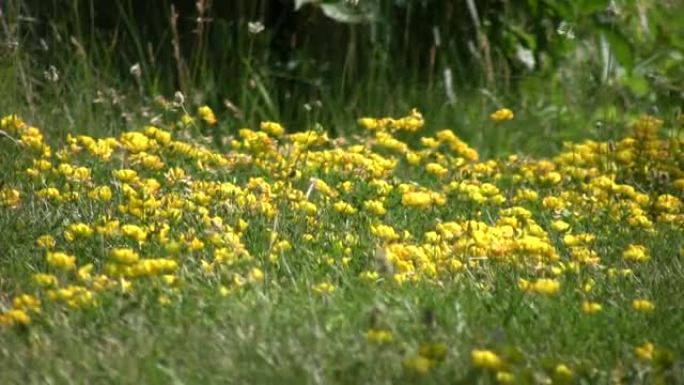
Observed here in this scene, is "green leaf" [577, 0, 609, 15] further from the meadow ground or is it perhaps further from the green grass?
the meadow ground

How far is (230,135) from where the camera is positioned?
6148 mm

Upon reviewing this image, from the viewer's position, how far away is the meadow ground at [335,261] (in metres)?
3.19

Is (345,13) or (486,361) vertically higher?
(486,361)

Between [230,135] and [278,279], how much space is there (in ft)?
7.35

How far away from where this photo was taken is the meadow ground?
10.5ft

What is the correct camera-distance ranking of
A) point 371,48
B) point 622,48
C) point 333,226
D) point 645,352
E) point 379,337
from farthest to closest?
point 371,48 → point 622,48 → point 333,226 → point 645,352 → point 379,337

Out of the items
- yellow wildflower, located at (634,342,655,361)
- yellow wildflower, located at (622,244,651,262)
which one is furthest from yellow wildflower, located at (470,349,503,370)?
yellow wildflower, located at (622,244,651,262)

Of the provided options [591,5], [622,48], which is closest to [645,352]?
[591,5]

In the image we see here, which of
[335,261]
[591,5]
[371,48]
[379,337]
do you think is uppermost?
[379,337]

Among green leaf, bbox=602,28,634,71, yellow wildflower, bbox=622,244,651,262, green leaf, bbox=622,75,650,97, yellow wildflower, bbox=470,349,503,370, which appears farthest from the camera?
green leaf, bbox=622,75,650,97

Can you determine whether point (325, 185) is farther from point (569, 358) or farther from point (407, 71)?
point (407, 71)

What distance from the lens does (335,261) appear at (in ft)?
13.5

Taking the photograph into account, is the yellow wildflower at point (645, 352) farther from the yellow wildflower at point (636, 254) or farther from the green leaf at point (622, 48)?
the green leaf at point (622, 48)

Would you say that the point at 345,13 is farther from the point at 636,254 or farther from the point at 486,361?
the point at 486,361
